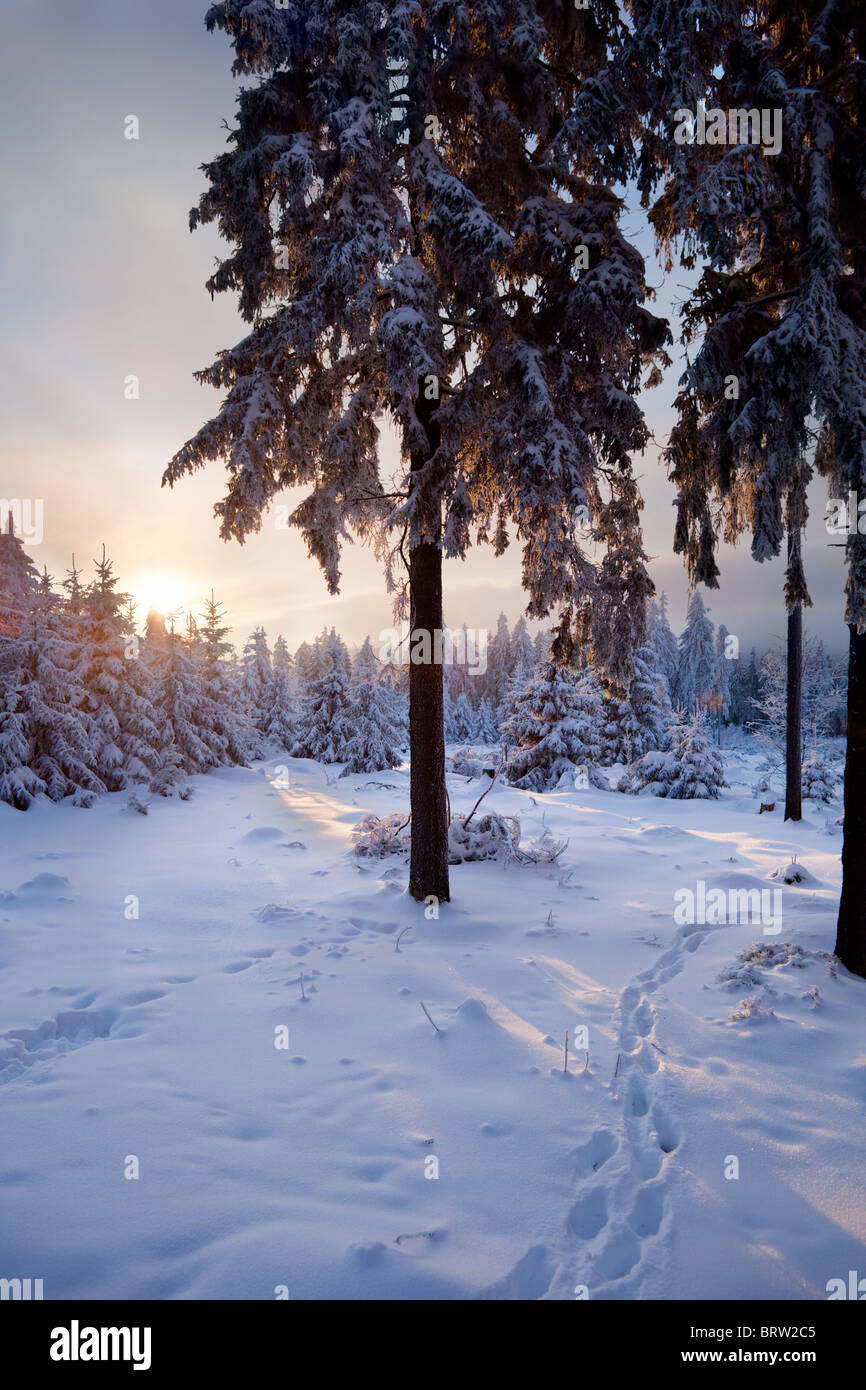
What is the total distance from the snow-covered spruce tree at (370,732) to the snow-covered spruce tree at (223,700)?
423 centimetres

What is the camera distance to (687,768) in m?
20.8

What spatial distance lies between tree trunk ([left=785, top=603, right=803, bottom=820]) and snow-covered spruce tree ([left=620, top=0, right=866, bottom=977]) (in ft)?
34.9

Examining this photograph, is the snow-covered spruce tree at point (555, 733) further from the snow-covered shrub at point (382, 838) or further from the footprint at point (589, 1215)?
the footprint at point (589, 1215)

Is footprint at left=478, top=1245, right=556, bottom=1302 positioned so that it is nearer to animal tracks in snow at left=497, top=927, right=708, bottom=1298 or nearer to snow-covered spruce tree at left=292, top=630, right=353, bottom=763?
animal tracks in snow at left=497, top=927, right=708, bottom=1298

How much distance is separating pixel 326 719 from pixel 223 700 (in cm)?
603

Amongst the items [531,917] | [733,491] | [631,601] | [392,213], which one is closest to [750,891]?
[531,917]

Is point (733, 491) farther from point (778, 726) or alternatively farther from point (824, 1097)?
point (778, 726)

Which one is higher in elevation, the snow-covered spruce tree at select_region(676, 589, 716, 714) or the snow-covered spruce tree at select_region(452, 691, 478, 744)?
the snow-covered spruce tree at select_region(676, 589, 716, 714)

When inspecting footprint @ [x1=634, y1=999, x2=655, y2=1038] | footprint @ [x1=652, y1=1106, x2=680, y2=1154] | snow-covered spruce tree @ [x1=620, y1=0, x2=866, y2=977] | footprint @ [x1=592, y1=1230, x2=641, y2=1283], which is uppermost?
snow-covered spruce tree @ [x1=620, y1=0, x2=866, y2=977]

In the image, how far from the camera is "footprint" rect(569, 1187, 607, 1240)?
303 cm

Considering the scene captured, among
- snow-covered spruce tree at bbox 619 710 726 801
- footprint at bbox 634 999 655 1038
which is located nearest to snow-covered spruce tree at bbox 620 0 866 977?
footprint at bbox 634 999 655 1038

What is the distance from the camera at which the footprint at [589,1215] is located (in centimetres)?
303

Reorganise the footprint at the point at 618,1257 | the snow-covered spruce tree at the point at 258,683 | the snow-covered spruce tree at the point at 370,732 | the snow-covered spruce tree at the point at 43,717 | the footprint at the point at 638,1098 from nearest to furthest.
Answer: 1. the footprint at the point at 618,1257
2. the footprint at the point at 638,1098
3. the snow-covered spruce tree at the point at 43,717
4. the snow-covered spruce tree at the point at 370,732
5. the snow-covered spruce tree at the point at 258,683

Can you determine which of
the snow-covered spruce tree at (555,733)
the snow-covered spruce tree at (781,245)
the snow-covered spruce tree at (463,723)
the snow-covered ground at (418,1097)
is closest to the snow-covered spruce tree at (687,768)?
the snow-covered spruce tree at (555,733)
